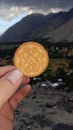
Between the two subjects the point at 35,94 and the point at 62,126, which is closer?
the point at 62,126

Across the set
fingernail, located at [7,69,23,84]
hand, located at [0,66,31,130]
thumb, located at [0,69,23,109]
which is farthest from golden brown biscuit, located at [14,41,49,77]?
thumb, located at [0,69,23,109]

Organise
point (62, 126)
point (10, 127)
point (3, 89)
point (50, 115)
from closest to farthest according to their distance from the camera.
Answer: point (3, 89) < point (10, 127) < point (62, 126) < point (50, 115)

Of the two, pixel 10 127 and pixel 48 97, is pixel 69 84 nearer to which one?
pixel 48 97

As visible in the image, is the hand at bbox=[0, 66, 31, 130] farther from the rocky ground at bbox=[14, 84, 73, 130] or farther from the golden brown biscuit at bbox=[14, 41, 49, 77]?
the rocky ground at bbox=[14, 84, 73, 130]

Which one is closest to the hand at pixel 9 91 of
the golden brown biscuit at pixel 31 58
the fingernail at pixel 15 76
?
the fingernail at pixel 15 76

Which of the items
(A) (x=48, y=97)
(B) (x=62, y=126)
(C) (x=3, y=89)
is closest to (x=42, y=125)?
(B) (x=62, y=126)

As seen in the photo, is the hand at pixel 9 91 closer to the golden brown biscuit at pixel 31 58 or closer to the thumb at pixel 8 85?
the thumb at pixel 8 85
